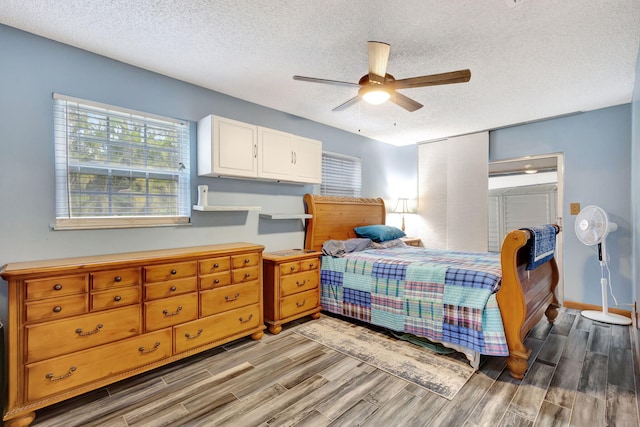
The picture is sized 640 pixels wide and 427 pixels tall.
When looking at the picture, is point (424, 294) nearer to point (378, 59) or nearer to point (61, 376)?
point (378, 59)

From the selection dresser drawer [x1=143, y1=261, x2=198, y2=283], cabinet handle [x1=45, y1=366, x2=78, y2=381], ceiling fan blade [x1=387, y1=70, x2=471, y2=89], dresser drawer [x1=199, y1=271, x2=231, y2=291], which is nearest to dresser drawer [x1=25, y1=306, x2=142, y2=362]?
A: cabinet handle [x1=45, y1=366, x2=78, y2=381]

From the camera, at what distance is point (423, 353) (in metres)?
2.63

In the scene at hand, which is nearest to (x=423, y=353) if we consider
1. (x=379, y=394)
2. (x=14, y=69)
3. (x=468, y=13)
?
(x=379, y=394)

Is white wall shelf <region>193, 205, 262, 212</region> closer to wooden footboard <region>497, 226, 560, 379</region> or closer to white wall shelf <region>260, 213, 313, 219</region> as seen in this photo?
white wall shelf <region>260, 213, 313, 219</region>

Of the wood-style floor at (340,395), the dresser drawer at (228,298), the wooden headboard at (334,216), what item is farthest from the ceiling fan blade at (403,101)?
the wood-style floor at (340,395)

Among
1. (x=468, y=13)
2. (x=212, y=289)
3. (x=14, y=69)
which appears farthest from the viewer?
(x=212, y=289)

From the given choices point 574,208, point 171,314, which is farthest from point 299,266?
point 574,208

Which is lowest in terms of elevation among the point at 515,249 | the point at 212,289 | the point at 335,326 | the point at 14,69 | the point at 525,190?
the point at 335,326

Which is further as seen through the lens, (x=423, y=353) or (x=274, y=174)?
(x=274, y=174)

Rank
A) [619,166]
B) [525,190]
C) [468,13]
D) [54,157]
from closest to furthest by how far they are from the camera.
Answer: [468,13] < [54,157] < [619,166] < [525,190]

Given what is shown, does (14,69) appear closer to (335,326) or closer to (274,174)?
(274,174)

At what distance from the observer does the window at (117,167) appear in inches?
92.7

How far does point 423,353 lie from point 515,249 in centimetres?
118

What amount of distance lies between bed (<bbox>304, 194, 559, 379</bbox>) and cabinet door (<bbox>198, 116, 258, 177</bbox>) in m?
1.10
